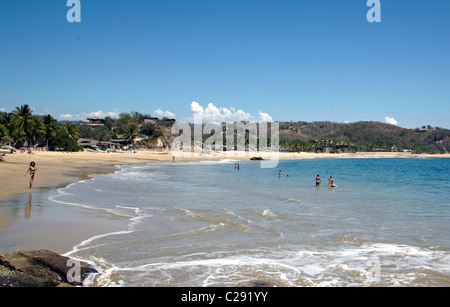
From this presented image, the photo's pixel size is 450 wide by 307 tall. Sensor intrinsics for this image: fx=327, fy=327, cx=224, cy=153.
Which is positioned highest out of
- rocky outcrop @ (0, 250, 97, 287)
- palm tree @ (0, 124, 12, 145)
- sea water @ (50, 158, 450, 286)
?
palm tree @ (0, 124, 12, 145)

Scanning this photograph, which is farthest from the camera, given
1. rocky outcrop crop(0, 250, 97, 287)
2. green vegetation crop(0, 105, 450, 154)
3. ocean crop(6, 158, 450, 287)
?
green vegetation crop(0, 105, 450, 154)

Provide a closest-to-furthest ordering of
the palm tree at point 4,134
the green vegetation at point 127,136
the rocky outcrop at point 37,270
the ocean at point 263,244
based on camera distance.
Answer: the rocky outcrop at point 37,270
the ocean at point 263,244
the palm tree at point 4,134
the green vegetation at point 127,136

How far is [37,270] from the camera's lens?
5.58 metres

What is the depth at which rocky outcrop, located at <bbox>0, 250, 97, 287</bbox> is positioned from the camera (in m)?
5.23

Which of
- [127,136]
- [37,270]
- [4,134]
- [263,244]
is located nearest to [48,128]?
[4,134]

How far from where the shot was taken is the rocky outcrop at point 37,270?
5234 mm

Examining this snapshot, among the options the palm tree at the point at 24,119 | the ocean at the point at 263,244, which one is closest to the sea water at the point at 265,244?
the ocean at the point at 263,244

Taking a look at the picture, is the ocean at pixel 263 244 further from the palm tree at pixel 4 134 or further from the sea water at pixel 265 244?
the palm tree at pixel 4 134

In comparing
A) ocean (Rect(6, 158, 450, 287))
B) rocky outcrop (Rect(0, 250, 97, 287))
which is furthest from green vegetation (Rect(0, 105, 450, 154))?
rocky outcrop (Rect(0, 250, 97, 287))

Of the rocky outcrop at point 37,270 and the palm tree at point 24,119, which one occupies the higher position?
the palm tree at point 24,119

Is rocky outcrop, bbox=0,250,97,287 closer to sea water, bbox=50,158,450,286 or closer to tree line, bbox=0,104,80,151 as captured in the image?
sea water, bbox=50,158,450,286

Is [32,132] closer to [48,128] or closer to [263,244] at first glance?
[48,128]

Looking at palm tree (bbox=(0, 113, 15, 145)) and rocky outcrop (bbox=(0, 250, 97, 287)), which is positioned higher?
palm tree (bbox=(0, 113, 15, 145))
